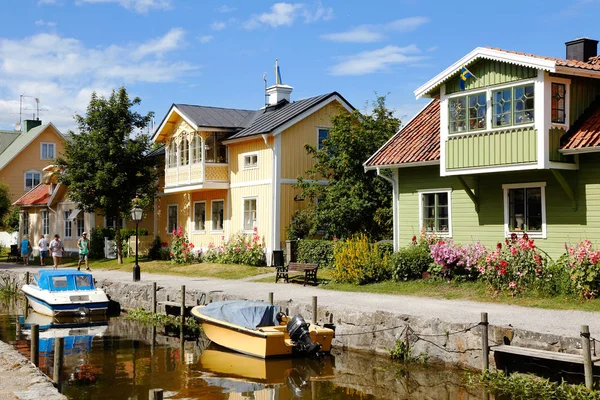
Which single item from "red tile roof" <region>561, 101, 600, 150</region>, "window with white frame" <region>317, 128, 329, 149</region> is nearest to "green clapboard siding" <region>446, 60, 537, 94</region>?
"red tile roof" <region>561, 101, 600, 150</region>

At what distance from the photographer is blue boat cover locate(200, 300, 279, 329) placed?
655 inches

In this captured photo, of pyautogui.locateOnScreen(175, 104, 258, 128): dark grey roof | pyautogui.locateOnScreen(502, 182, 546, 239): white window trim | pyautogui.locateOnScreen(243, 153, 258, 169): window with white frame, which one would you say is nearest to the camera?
pyautogui.locateOnScreen(502, 182, 546, 239): white window trim

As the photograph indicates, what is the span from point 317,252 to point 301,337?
433 inches

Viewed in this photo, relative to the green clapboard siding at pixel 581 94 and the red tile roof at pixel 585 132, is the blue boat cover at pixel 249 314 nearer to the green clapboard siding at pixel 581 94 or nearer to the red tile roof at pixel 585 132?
the red tile roof at pixel 585 132

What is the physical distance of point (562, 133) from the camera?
18.9 metres

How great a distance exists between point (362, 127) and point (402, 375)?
14879mm

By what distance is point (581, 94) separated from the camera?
64.6 ft

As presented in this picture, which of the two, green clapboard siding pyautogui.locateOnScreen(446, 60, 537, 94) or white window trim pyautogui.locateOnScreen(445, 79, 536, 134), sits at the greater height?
green clapboard siding pyautogui.locateOnScreen(446, 60, 537, 94)

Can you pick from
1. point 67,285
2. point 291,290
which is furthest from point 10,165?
point 291,290

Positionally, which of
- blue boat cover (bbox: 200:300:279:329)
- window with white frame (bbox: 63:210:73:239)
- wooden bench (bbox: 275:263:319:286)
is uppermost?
window with white frame (bbox: 63:210:73:239)

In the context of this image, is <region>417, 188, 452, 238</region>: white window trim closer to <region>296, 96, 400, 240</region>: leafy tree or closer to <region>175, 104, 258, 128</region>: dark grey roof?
<region>296, 96, 400, 240</region>: leafy tree

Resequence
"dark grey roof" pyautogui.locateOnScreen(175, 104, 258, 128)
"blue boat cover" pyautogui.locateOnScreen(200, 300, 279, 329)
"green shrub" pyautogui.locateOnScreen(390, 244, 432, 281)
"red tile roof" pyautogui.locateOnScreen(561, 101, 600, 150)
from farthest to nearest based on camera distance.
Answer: "dark grey roof" pyautogui.locateOnScreen(175, 104, 258, 128) → "green shrub" pyautogui.locateOnScreen(390, 244, 432, 281) → "red tile roof" pyautogui.locateOnScreen(561, 101, 600, 150) → "blue boat cover" pyautogui.locateOnScreen(200, 300, 279, 329)

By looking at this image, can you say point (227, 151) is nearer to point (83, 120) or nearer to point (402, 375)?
point (83, 120)

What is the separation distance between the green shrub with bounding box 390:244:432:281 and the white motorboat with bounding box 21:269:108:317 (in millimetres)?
9576
